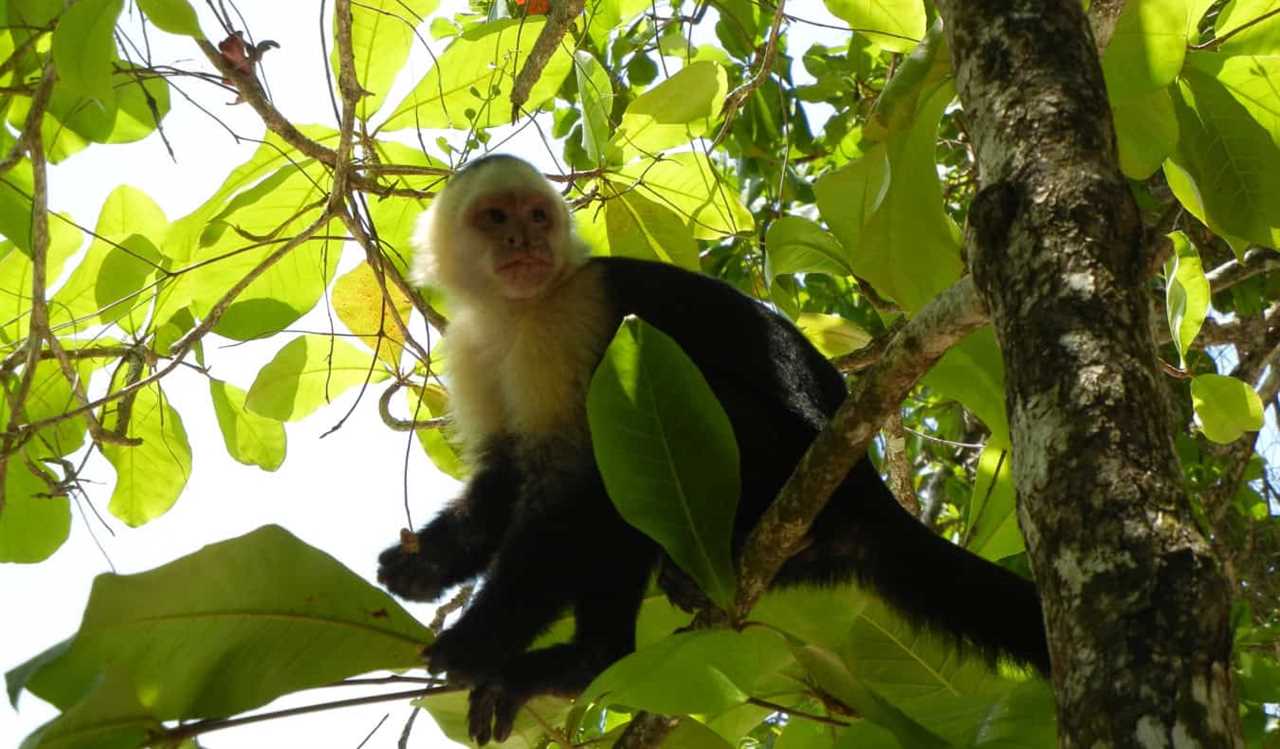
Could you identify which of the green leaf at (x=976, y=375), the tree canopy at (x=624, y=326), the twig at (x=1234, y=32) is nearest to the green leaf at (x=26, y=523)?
the tree canopy at (x=624, y=326)

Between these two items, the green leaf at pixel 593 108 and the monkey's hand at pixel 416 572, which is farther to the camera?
the monkey's hand at pixel 416 572

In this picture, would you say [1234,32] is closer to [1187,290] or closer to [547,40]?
[1187,290]

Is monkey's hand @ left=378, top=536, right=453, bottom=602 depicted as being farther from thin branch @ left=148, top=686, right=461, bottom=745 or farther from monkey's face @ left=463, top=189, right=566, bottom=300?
thin branch @ left=148, top=686, right=461, bottom=745

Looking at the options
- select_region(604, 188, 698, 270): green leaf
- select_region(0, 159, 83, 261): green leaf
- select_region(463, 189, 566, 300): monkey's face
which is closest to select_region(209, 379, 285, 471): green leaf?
select_region(0, 159, 83, 261): green leaf

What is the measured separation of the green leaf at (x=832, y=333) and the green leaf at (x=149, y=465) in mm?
1640

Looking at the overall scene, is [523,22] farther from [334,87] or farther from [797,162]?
[797,162]

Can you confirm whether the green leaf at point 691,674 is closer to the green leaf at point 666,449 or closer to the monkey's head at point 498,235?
the green leaf at point 666,449

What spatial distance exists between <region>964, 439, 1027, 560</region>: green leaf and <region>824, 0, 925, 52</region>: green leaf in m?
0.81

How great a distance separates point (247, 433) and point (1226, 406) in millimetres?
2402

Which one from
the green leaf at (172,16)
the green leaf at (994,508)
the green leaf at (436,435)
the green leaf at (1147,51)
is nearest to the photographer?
the green leaf at (1147,51)

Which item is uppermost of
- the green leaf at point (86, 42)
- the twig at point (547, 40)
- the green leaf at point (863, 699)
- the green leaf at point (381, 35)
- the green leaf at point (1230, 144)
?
the green leaf at point (381, 35)

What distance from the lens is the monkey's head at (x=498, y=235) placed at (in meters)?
3.23

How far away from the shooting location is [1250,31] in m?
2.20

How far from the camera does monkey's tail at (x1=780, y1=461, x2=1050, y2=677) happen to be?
2379mm
